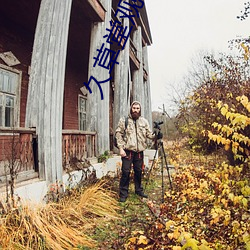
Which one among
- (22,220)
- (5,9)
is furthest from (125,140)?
(5,9)

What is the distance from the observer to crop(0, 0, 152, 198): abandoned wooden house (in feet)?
13.3

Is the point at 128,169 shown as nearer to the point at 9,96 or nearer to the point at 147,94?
the point at 9,96

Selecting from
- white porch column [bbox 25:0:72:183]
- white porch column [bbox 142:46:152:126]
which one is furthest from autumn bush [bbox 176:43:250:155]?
white porch column [bbox 25:0:72:183]

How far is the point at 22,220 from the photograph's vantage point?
275 cm

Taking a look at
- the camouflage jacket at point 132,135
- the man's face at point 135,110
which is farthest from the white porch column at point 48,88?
the man's face at point 135,110

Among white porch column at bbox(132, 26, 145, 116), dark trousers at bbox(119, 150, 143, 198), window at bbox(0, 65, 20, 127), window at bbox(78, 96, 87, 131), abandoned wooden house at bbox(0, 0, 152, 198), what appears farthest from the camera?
white porch column at bbox(132, 26, 145, 116)

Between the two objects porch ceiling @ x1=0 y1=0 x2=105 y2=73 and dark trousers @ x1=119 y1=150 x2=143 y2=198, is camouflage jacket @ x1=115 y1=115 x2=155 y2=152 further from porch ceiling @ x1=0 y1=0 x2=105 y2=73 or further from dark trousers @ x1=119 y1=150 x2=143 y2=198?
porch ceiling @ x1=0 y1=0 x2=105 y2=73

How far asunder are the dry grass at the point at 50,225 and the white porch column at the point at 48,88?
28.1 inches

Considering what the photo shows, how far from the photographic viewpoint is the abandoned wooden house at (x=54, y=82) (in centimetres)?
405

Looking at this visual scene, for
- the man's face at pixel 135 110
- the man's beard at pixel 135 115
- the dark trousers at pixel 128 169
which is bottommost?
the dark trousers at pixel 128 169

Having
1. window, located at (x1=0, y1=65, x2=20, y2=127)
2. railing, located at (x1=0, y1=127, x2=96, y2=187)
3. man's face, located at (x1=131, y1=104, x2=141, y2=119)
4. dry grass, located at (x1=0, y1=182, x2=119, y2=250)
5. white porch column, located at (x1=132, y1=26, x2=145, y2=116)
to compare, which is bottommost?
dry grass, located at (x1=0, y1=182, x2=119, y2=250)

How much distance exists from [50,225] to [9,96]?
520cm

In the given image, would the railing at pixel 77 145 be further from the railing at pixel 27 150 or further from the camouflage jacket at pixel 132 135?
the camouflage jacket at pixel 132 135

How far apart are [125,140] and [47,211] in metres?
2.15
